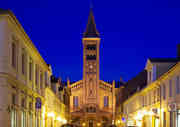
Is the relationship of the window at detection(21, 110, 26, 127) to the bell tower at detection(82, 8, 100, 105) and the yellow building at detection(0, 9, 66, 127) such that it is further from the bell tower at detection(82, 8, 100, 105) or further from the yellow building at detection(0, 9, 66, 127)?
the bell tower at detection(82, 8, 100, 105)

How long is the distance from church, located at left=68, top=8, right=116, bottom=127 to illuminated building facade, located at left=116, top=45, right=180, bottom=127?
46.8 metres

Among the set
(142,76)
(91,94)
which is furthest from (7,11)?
(91,94)

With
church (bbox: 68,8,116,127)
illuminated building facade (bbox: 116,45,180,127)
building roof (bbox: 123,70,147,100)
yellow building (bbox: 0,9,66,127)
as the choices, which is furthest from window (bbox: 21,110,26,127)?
church (bbox: 68,8,116,127)

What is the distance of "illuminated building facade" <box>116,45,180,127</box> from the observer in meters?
27.1

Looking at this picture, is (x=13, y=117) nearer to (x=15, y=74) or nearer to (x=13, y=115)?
(x=13, y=115)

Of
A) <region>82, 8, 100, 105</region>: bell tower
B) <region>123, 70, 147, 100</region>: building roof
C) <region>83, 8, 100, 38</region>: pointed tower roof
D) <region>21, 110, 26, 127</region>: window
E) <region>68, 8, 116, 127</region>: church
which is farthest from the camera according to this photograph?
<region>83, 8, 100, 38</region>: pointed tower roof

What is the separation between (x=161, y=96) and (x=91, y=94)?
63.0 m

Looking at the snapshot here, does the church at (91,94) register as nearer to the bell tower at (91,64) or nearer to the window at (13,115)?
the bell tower at (91,64)

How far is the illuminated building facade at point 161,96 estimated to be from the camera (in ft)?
88.9

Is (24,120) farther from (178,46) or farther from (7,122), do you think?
(178,46)

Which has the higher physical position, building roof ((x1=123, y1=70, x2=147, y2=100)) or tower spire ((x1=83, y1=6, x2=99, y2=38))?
tower spire ((x1=83, y1=6, x2=99, y2=38))

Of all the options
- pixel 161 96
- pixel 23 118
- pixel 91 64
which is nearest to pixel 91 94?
pixel 91 64

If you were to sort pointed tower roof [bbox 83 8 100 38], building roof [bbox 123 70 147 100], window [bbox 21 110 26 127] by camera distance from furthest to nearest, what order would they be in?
pointed tower roof [bbox 83 8 100 38]
building roof [bbox 123 70 147 100]
window [bbox 21 110 26 127]

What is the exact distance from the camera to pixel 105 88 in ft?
316
